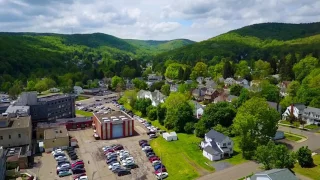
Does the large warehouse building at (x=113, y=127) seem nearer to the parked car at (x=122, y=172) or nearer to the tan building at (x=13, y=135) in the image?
the tan building at (x=13, y=135)

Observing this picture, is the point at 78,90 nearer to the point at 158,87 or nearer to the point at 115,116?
the point at 158,87

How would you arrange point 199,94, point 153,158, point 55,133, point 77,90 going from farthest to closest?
point 77,90, point 199,94, point 55,133, point 153,158

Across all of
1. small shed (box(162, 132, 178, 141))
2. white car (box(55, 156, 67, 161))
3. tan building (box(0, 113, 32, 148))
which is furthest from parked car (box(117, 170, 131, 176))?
tan building (box(0, 113, 32, 148))

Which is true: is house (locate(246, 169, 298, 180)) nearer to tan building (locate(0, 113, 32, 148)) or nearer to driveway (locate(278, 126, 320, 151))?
driveway (locate(278, 126, 320, 151))

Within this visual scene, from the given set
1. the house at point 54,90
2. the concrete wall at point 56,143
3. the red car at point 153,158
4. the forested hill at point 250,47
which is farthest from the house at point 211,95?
the forested hill at point 250,47

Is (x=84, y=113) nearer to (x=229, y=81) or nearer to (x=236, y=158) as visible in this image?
(x=236, y=158)

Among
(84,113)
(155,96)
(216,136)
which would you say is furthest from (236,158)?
(84,113)
